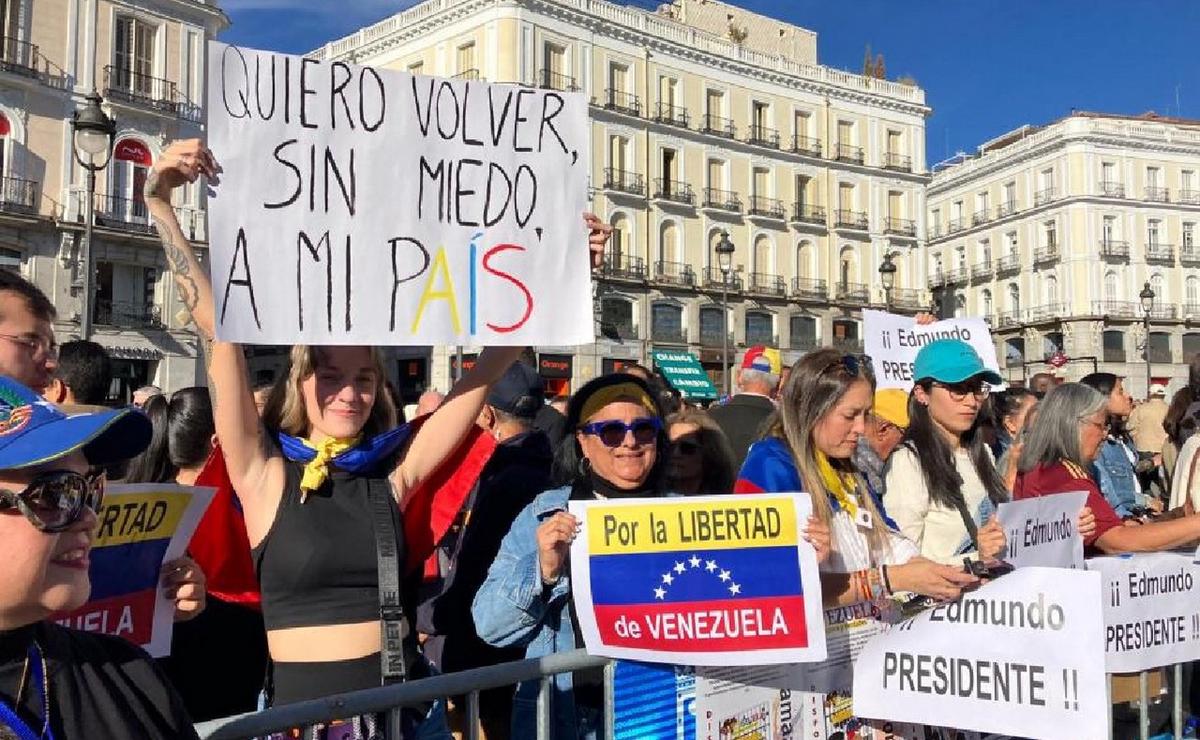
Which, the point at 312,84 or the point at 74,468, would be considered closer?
the point at 74,468

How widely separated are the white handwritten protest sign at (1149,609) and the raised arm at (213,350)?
9.67 feet

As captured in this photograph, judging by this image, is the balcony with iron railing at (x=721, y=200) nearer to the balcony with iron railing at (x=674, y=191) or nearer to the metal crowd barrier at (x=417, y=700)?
the balcony with iron railing at (x=674, y=191)

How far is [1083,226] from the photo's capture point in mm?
54312

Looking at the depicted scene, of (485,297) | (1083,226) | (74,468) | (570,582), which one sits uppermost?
(1083,226)

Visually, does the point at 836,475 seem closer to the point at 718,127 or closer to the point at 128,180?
the point at 128,180

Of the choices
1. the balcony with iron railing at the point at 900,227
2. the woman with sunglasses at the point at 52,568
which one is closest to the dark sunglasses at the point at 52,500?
the woman with sunglasses at the point at 52,568

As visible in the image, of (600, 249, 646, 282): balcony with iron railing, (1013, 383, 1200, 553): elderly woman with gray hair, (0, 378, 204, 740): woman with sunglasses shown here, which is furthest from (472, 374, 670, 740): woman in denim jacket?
(600, 249, 646, 282): balcony with iron railing

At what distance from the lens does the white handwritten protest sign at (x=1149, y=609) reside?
3.74m

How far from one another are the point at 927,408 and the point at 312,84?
2.57 m

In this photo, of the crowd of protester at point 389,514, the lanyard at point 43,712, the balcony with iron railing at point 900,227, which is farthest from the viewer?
the balcony with iron railing at point 900,227

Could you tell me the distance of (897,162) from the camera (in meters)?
47.2

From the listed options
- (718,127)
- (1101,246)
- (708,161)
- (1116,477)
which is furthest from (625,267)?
(1116,477)

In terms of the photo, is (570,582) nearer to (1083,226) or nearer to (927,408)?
(927,408)

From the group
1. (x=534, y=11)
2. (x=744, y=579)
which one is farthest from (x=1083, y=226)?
(x=744, y=579)
